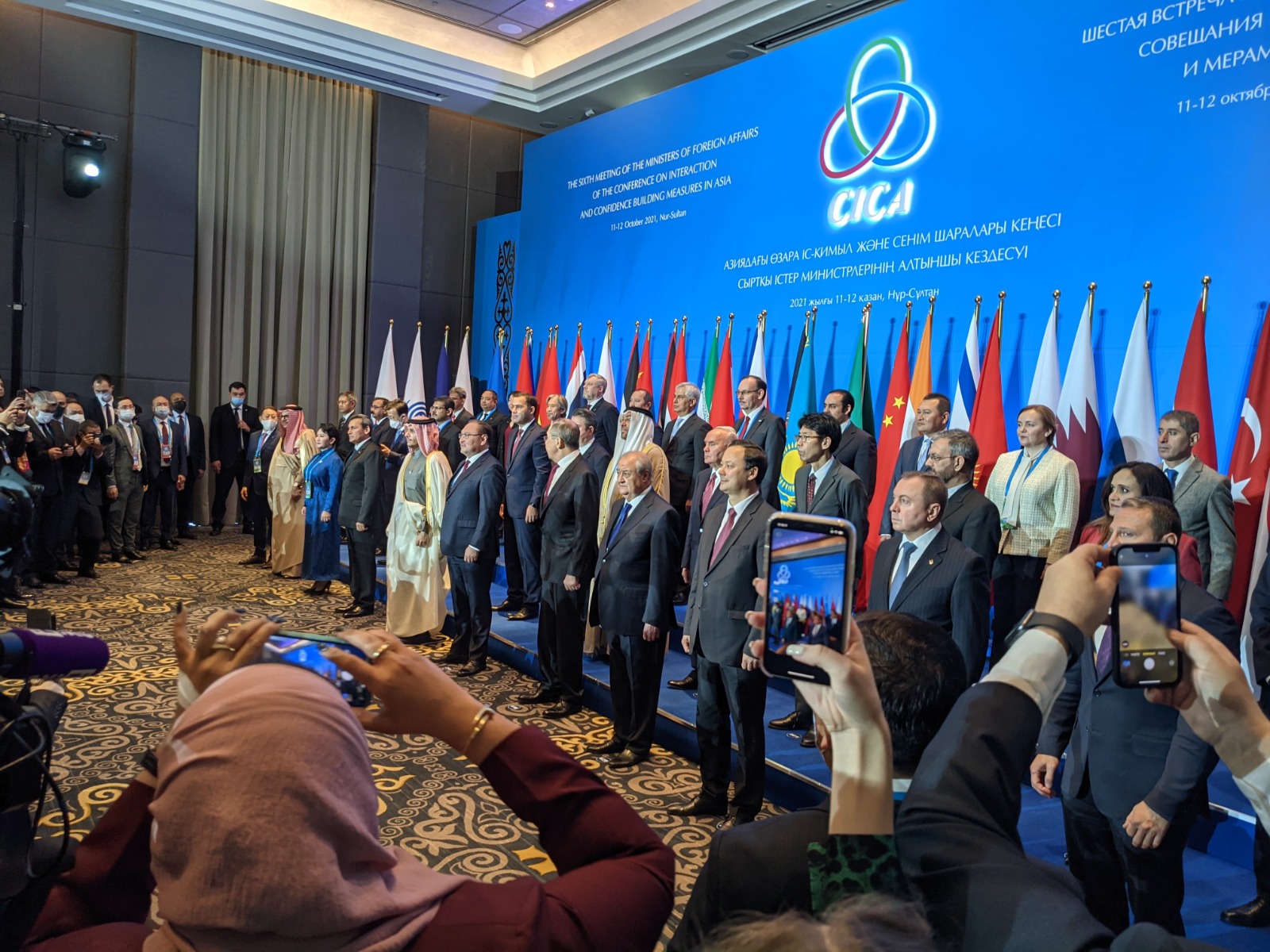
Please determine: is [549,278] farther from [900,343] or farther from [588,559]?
[588,559]

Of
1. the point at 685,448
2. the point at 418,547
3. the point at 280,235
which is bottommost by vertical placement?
the point at 418,547

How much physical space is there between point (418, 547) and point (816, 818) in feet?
17.7

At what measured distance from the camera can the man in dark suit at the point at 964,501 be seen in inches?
154

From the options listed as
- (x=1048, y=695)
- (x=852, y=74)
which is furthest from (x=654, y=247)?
(x=1048, y=695)

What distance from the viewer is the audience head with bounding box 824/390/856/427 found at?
5758 millimetres

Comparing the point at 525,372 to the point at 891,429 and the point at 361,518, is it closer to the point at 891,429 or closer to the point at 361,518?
the point at 361,518

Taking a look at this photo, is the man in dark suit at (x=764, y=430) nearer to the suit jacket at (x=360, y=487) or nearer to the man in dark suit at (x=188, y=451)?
the suit jacket at (x=360, y=487)

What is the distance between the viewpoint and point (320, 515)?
7.43 meters

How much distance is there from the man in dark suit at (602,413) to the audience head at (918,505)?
168 inches

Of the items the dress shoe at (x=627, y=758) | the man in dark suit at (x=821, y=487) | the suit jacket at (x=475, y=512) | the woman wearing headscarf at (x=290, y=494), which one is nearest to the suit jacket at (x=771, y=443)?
the man in dark suit at (x=821, y=487)

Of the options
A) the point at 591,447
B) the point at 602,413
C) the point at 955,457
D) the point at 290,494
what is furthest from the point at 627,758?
the point at 290,494

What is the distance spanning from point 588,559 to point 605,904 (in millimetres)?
3949

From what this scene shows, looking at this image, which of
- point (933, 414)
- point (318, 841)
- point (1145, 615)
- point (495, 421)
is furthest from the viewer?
point (495, 421)

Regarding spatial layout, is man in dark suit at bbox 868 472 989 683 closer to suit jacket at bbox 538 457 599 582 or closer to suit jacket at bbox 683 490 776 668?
suit jacket at bbox 683 490 776 668
